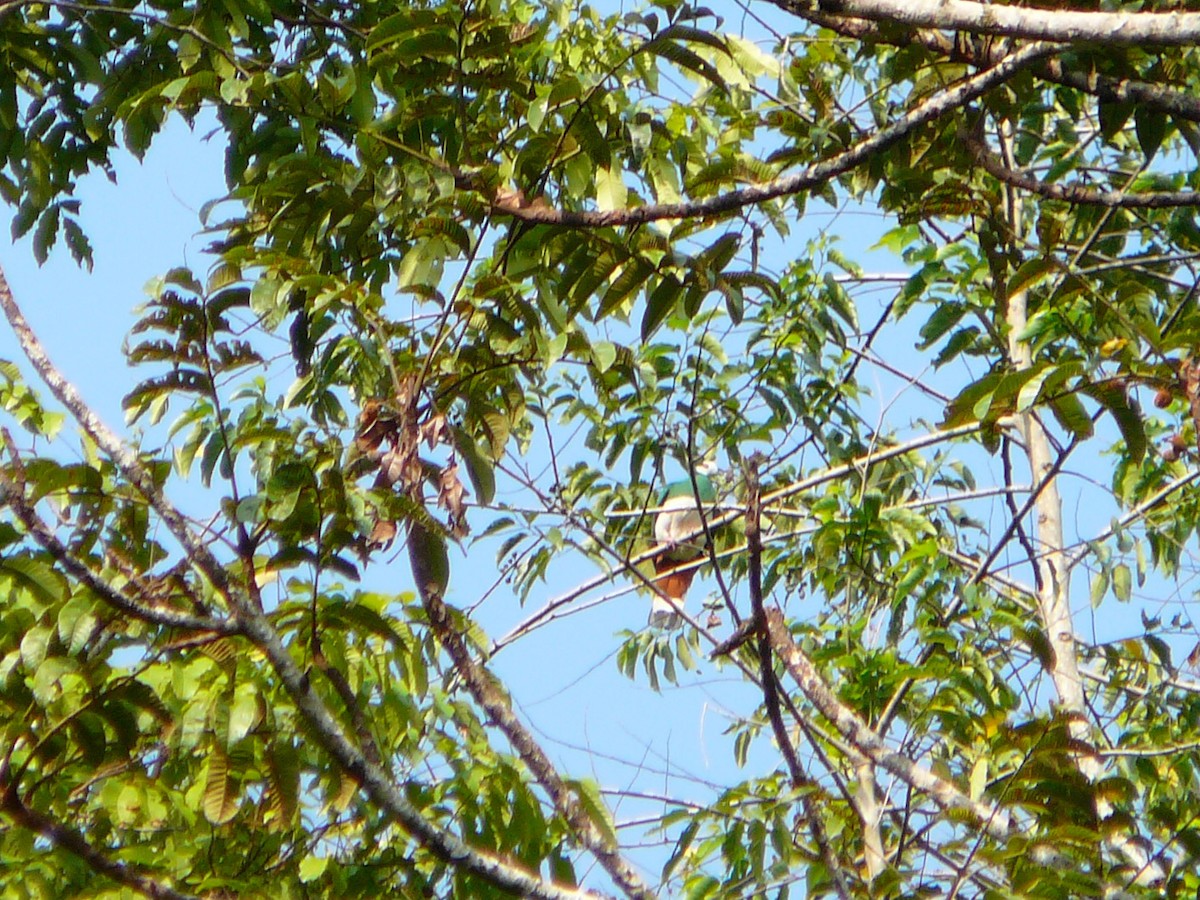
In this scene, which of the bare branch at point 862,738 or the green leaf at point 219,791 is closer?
the green leaf at point 219,791

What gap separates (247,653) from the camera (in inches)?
72.6

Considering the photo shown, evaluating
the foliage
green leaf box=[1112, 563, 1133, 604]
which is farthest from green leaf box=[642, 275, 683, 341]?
green leaf box=[1112, 563, 1133, 604]

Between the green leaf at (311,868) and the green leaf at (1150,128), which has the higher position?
the green leaf at (1150,128)

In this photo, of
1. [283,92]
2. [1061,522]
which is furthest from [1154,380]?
[1061,522]

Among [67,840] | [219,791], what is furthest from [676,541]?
[67,840]

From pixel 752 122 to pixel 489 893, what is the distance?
1.38m

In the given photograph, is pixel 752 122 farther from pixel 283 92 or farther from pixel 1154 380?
pixel 1154 380

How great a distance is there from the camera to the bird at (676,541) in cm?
345

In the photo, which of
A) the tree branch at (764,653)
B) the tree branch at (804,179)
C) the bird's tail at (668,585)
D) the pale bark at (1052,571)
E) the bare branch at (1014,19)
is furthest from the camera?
the bird's tail at (668,585)

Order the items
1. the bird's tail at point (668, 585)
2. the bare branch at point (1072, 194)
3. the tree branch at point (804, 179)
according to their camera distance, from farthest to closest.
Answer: the bird's tail at point (668, 585), the bare branch at point (1072, 194), the tree branch at point (804, 179)

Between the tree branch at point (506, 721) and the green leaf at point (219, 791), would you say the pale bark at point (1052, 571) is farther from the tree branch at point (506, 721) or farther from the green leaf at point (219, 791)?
the green leaf at point (219, 791)

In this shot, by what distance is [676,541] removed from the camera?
10.5ft

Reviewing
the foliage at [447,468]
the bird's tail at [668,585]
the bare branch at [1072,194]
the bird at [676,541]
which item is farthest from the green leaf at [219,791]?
the bird's tail at [668,585]

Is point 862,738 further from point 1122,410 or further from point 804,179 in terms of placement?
point 804,179
